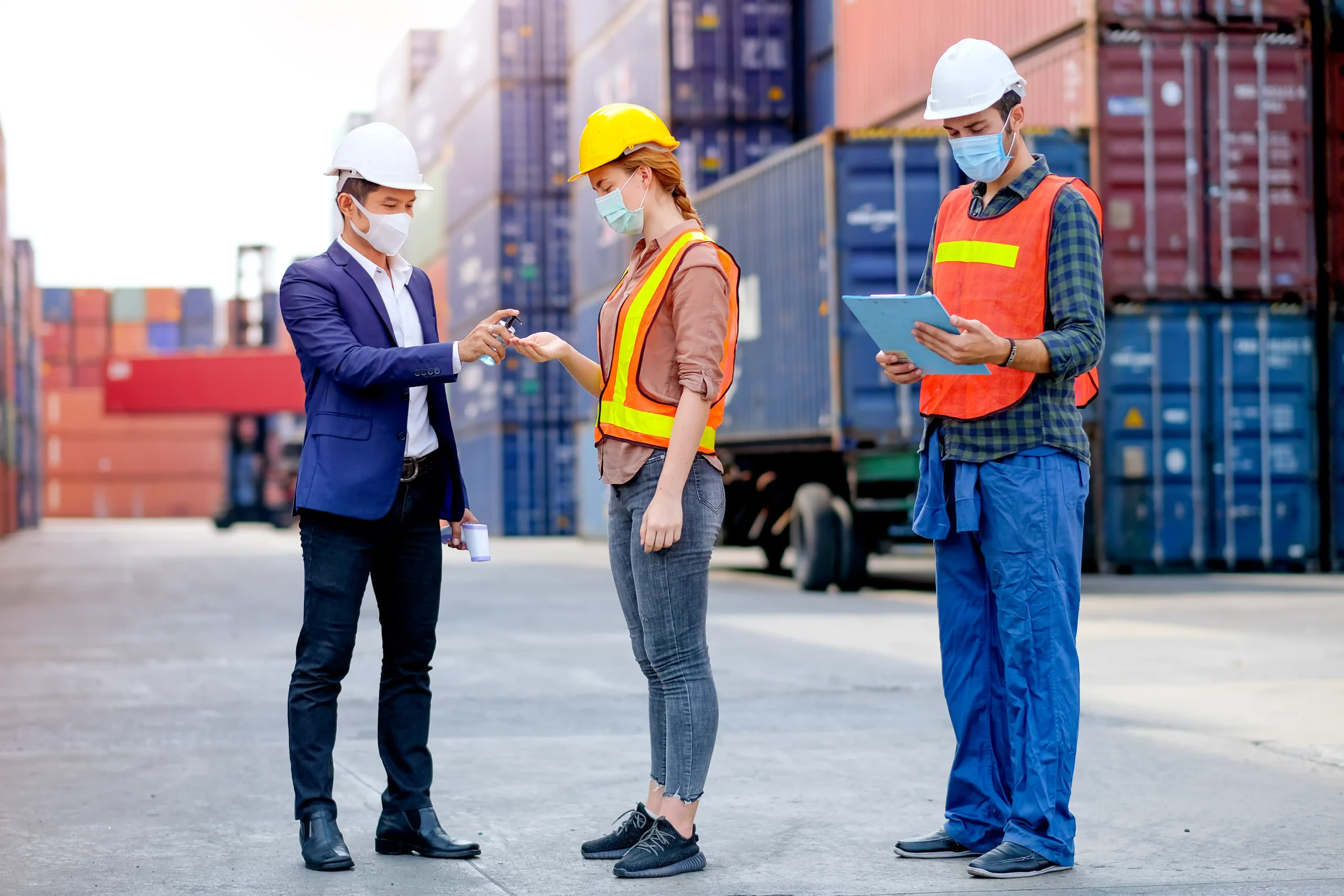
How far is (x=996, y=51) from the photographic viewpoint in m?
3.99

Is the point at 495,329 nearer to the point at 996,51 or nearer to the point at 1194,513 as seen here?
the point at 996,51

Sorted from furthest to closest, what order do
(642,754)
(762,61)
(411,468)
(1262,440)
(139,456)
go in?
(139,456), (762,61), (1262,440), (642,754), (411,468)

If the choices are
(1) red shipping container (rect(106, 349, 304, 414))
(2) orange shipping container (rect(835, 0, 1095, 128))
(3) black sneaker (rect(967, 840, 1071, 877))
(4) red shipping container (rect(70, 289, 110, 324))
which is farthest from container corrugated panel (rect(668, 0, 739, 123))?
(4) red shipping container (rect(70, 289, 110, 324))

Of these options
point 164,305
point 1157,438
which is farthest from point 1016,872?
point 164,305

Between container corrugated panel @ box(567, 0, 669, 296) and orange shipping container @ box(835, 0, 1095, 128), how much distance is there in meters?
3.74

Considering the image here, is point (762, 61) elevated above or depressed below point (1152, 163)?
above

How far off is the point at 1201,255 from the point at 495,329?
12718 millimetres

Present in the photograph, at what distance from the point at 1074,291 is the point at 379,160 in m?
1.64

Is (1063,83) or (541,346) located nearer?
(541,346)

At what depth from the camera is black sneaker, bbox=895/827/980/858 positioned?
4.16 meters

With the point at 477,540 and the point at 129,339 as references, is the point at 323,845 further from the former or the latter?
the point at 129,339

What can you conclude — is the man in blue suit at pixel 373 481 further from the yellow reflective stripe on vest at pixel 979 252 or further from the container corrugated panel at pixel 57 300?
the container corrugated panel at pixel 57 300

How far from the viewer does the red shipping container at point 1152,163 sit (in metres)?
15.3

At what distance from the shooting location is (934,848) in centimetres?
417
